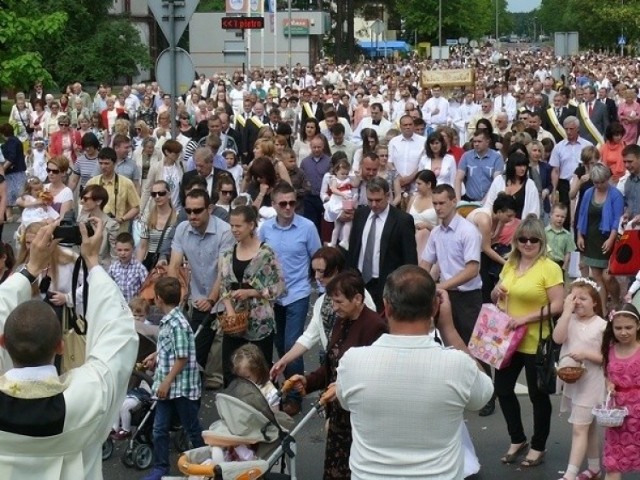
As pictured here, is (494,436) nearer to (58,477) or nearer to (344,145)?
(58,477)

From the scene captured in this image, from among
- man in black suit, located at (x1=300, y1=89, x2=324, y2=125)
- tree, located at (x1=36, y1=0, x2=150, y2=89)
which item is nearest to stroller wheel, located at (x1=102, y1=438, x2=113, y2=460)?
man in black suit, located at (x1=300, y1=89, x2=324, y2=125)

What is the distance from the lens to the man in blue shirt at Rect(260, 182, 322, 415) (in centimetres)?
1066

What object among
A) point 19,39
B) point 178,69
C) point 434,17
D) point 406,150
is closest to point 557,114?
point 406,150

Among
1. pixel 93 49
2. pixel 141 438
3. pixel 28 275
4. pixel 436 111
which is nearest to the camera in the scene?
pixel 28 275

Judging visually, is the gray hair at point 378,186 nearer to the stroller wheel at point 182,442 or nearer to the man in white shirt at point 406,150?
the stroller wheel at point 182,442

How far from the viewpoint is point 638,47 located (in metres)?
105

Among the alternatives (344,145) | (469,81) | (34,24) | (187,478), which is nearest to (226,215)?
(187,478)

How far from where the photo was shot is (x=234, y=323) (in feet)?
32.0

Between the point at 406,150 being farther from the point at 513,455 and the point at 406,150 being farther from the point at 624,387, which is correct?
the point at 624,387

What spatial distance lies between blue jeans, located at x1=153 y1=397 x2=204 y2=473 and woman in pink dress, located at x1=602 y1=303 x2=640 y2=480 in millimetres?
2665

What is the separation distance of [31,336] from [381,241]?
5.87 meters

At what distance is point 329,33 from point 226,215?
8045cm

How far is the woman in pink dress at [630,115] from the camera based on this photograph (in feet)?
63.9

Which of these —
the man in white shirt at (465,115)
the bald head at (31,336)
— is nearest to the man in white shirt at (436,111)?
the man in white shirt at (465,115)
